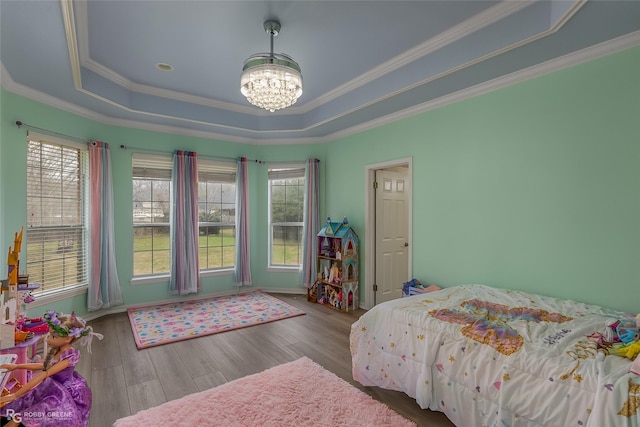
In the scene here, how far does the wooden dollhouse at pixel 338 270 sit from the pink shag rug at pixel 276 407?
6.28ft

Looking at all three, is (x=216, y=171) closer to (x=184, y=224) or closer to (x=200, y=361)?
(x=184, y=224)

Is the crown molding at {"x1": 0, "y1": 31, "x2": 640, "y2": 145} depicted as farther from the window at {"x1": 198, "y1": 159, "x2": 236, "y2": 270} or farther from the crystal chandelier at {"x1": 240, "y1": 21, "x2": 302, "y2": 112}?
the crystal chandelier at {"x1": 240, "y1": 21, "x2": 302, "y2": 112}

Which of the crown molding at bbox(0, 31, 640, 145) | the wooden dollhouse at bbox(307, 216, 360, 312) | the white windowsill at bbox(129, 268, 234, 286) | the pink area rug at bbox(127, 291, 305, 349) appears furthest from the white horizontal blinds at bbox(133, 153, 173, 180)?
the wooden dollhouse at bbox(307, 216, 360, 312)

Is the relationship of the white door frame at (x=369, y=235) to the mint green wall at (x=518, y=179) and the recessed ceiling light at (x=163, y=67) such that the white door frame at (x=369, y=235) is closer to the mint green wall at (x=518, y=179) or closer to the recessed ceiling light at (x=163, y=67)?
the mint green wall at (x=518, y=179)

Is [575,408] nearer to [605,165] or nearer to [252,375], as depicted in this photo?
[605,165]

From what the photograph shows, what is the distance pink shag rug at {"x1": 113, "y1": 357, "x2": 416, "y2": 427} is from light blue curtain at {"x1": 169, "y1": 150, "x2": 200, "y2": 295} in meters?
2.52

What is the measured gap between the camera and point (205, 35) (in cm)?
281

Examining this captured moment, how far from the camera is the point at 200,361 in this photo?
2.98 meters

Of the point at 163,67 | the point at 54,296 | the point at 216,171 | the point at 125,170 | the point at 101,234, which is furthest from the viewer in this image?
the point at 216,171

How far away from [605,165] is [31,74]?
16.3 ft

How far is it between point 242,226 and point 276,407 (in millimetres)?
3329

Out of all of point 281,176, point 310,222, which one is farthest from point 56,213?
point 310,222

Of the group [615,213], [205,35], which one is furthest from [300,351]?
[205,35]

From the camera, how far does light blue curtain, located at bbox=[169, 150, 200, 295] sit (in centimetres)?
464
